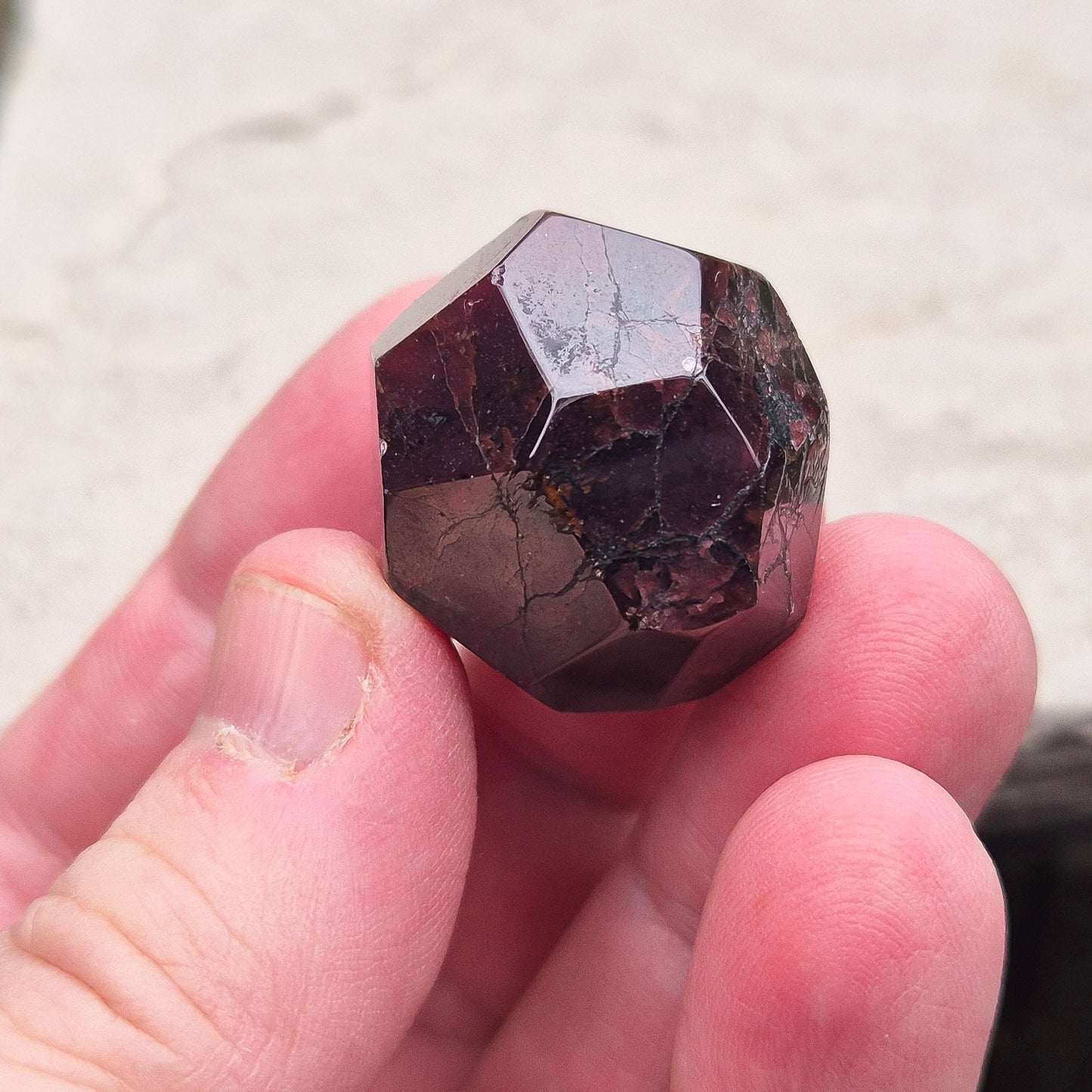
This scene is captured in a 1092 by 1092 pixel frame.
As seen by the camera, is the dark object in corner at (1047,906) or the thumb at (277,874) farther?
the dark object in corner at (1047,906)

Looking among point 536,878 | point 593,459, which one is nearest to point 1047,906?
point 536,878

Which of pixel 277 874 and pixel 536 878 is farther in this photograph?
pixel 536 878

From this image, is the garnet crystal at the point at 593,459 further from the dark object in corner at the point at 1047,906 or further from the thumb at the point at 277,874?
the dark object in corner at the point at 1047,906

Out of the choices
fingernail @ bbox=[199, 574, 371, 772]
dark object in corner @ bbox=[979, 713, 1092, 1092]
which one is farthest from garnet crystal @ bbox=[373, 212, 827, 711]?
dark object in corner @ bbox=[979, 713, 1092, 1092]

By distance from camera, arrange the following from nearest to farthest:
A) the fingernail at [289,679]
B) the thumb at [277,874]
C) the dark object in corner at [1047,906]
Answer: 1. the thumb at [277,874]
2. the fingernail at [289,679]
3. the dark object in corner at [1047,906]

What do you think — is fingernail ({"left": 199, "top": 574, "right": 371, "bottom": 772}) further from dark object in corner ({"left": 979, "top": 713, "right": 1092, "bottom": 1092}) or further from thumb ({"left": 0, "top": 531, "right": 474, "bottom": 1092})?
dark object in corner ({"left": 979, "top": 713, "right": 1092, "bottom": 1092})

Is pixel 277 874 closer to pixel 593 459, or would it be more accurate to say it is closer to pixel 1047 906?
pixel 593 459

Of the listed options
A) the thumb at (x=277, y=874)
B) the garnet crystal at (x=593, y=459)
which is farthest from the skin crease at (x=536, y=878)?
the garnet crystal at (x=593, y=459)
